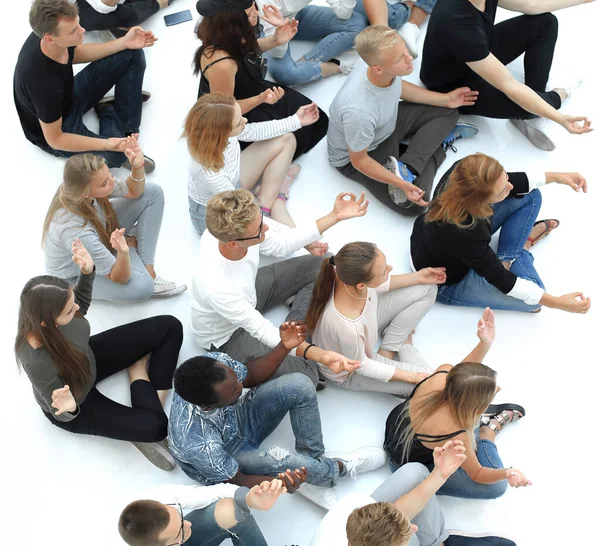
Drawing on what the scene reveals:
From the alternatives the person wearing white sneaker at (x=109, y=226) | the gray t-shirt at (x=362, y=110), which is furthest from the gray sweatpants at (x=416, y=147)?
the person wearing white sneaker at (x=109, y=226)

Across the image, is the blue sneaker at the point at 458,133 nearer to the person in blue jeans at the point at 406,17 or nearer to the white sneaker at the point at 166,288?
the person in blue jeans at the point at 406,17

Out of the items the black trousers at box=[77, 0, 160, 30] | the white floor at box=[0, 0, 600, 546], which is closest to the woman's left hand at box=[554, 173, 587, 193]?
the white floor at box=[0, 0, 600, 546]

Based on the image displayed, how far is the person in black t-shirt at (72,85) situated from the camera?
3191 millimetres

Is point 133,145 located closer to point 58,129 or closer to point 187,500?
point 58,129

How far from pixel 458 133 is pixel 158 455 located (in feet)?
7.69

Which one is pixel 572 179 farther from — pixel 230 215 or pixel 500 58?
pixel 230 215

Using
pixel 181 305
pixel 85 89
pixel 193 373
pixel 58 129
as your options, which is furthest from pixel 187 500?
pixel 85 89

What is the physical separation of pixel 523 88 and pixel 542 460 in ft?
5.94

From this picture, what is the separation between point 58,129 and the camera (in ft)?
11.3

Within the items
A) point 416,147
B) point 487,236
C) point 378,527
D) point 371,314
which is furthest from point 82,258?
point 416,147

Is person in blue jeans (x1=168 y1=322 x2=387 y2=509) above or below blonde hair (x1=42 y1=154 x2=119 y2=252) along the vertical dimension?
below

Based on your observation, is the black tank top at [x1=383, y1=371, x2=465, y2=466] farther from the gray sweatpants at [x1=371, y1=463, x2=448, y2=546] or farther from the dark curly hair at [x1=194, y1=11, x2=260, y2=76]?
the dark curly hair at [x1=194, y1=11, x2=260, y2=76]

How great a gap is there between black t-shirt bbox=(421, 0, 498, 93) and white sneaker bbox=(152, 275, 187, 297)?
178 cm

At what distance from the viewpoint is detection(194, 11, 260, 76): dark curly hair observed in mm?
3271
